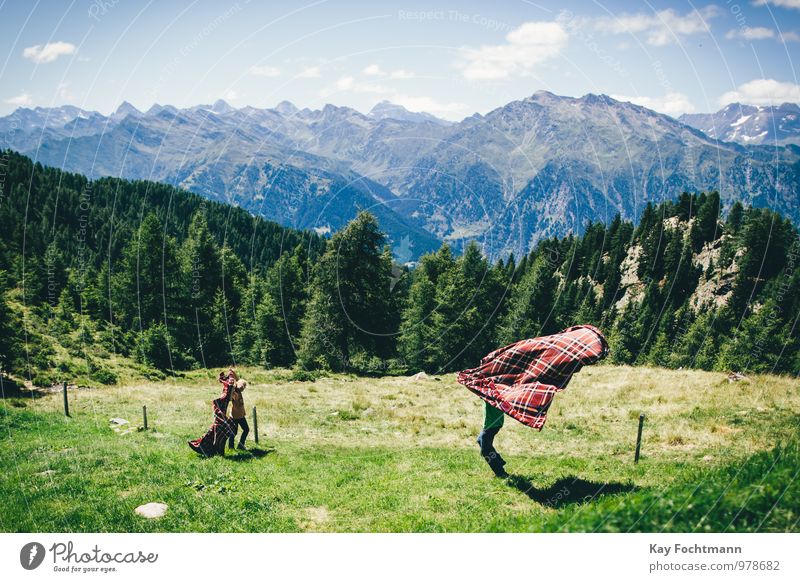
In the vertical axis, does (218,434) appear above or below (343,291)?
below

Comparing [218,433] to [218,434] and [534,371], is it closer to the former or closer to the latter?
[218,434]

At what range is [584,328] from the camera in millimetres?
12180

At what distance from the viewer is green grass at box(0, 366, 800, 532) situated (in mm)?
8430

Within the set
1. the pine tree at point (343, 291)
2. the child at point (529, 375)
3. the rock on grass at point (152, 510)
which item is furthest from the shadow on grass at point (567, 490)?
the pine tree at point (343, 291)

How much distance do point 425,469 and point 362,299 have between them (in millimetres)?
34244

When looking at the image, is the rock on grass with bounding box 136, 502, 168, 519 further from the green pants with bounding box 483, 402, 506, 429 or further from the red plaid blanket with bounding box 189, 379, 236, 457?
the green pants with bounding box 483, 402, 506, 429

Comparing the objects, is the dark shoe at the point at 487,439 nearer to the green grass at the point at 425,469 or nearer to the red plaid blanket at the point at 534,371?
the green grass at the point at 425,469

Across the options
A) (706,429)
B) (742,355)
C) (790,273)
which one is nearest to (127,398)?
(706,429)

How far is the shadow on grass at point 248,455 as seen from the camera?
16.0 m

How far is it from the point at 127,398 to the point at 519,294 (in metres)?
64.0

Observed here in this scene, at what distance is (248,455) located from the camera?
16562 mm
